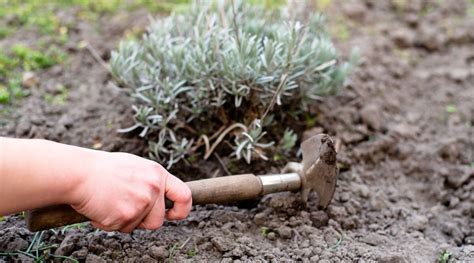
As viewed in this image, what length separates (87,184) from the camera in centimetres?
146

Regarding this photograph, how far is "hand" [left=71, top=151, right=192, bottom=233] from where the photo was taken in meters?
1.47

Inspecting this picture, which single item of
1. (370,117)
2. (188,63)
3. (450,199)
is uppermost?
(188,63)

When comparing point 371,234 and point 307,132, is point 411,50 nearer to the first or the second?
point 307,132

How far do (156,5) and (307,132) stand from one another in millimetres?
1148

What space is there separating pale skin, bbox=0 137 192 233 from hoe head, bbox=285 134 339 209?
444mm

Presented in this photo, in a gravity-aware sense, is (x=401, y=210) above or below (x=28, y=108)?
below

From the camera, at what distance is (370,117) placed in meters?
2.35

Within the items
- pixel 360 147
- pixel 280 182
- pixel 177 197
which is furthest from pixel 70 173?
pixel 360 147

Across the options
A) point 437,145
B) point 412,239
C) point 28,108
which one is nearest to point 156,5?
point 28,108

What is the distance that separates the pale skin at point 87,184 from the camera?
1408 millimetres

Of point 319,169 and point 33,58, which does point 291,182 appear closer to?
point 319,169

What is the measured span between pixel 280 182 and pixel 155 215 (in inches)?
17.5

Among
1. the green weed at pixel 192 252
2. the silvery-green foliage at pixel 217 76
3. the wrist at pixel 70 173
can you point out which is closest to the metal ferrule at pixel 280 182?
the silvery-green foliage at pixel 217 76

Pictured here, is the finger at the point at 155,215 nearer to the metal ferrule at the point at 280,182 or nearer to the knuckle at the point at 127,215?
the knuckle at the point at 127,215
